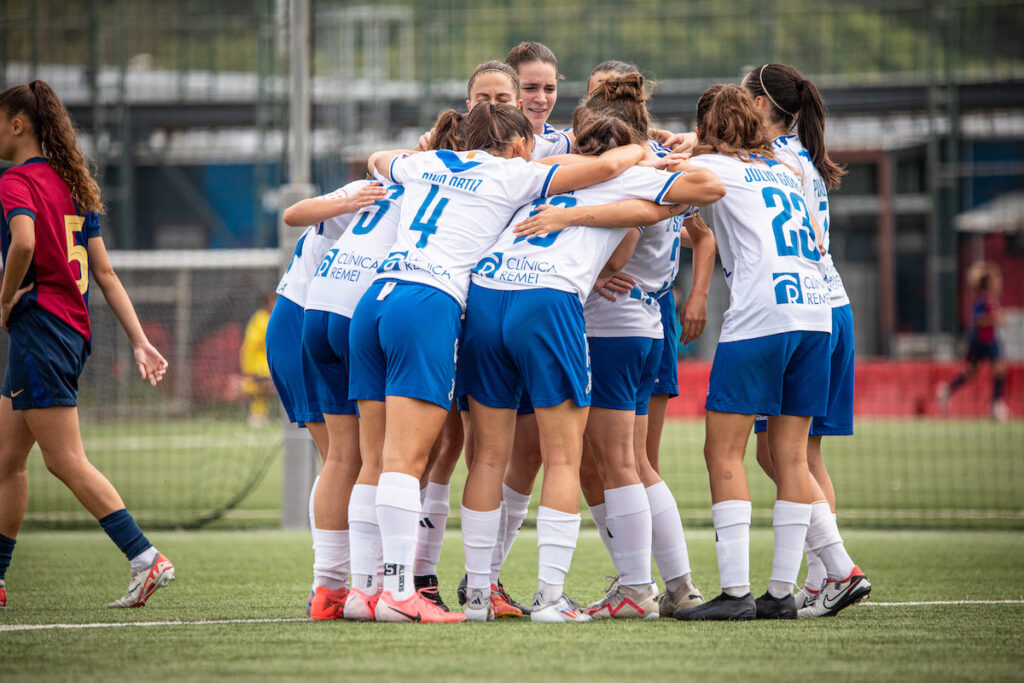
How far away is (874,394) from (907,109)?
6.55 meters

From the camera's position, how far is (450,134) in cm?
484

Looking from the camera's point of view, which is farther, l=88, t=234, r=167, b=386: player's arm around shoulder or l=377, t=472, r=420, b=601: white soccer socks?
l=88, t=234, r=167, b=386: player's arm around shoulder

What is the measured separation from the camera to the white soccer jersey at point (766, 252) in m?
4.54

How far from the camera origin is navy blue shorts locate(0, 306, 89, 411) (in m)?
4.85

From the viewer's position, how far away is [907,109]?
72.9ft

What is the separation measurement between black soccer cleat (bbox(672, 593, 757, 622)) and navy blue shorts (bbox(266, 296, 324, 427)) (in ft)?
5.68

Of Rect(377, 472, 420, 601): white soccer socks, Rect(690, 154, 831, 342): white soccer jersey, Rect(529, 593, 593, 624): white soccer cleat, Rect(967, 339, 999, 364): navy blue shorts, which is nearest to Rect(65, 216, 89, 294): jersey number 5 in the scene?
Rect(377, 472, 420, 601): white soccer socks

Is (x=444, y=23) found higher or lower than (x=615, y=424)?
higher

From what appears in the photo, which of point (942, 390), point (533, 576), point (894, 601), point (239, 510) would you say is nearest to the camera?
point (894, 601)

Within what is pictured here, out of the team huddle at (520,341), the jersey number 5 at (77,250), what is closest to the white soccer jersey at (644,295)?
the team huddle at (520,341)

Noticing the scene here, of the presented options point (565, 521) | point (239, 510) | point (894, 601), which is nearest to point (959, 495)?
point (894, 601)

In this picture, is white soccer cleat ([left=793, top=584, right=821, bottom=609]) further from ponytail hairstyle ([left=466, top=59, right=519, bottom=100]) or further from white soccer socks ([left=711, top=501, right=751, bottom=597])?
ponytail hairstyle ([left=466, top=59, right=519, bottom=100])

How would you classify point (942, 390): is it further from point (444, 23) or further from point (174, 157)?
point (174, 157)

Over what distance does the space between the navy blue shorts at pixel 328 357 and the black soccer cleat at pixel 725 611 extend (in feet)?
5.22
